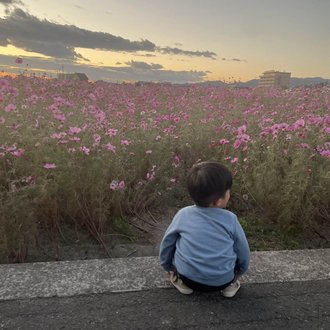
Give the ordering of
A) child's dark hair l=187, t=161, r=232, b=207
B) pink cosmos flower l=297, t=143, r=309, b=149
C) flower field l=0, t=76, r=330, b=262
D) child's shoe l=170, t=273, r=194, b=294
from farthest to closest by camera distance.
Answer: pink cosmos flower l=297, t=143, r=309, b=149, flower field l=0, t=76, r=330, b=262, child's shoe l=170, t=273, r=194, b=294, child's dark hair l=187, t=161, r=232, b=207

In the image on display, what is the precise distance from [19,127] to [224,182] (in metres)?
2.43

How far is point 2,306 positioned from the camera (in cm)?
205

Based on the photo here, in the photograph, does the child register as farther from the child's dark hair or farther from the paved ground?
the paved ground

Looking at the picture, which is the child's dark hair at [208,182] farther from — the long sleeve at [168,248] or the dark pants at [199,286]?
the dark pants at [199,286]

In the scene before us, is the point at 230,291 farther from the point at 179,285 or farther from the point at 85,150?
the point at 85,150

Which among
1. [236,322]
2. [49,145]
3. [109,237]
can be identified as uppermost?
[49,145]

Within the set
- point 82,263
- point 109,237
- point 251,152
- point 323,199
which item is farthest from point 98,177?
point 323,199

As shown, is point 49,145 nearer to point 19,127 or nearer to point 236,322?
point 19,127

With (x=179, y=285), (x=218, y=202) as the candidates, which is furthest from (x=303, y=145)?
(x=179, y=285)

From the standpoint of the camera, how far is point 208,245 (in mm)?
2154

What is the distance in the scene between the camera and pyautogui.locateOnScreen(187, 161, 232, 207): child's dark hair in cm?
212

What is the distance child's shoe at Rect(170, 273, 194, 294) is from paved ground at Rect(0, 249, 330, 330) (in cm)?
4

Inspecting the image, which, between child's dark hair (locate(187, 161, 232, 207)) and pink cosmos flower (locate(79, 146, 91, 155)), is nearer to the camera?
child's dark hair (locate(187, 161, 232, 207))

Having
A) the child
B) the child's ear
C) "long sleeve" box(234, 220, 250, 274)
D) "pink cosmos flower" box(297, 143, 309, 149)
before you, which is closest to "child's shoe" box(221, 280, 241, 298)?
the child
